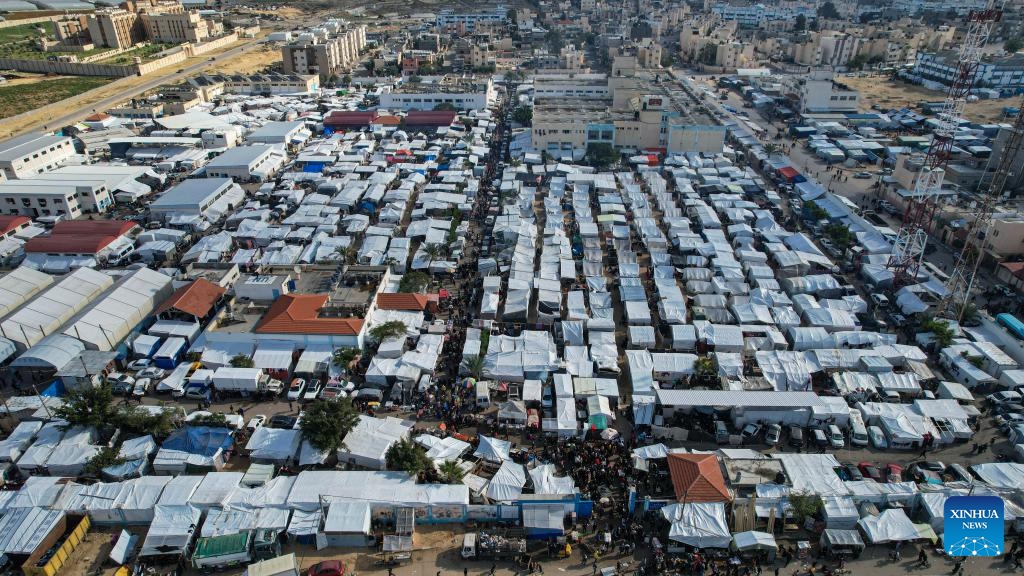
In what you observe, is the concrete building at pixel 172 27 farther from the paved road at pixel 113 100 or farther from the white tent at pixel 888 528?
the white tent at pixel 888 528

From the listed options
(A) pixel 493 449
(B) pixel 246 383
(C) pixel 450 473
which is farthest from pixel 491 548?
(B) pixel 246 383

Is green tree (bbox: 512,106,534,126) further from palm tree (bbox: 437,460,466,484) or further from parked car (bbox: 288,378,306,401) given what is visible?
palm tree (bbox: 437,460,466,484)

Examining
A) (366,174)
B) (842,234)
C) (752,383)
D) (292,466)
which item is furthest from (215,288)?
(842,234)

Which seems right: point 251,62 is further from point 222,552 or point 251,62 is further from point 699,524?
point 699,524

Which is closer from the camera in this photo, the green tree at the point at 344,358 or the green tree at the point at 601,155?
the green tree at the point at 344,358

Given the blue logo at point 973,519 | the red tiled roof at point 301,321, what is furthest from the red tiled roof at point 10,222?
the blue logo at point 973,519

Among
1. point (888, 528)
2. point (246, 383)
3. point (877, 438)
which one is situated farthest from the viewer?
point (246, 383)
